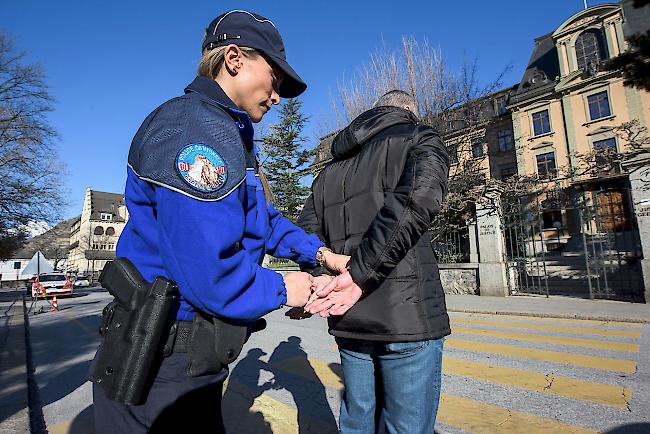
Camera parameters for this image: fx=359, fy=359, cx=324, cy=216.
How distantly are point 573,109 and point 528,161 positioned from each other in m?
4.90

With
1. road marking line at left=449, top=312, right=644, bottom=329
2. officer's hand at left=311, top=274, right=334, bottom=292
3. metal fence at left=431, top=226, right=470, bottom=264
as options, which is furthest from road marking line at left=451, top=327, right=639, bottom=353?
metal fence at left=431, top=226, right=470, bottom=264

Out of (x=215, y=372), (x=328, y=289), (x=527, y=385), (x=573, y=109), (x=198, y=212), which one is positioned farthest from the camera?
(x=573, y=109)

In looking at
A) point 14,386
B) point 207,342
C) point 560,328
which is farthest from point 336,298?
point 560,328

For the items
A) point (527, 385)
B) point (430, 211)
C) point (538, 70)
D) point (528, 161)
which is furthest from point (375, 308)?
point (538, 70)

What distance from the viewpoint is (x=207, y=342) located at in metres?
1.22

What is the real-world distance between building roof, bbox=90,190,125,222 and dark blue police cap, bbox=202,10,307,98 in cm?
8292

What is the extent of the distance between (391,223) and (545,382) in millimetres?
3606

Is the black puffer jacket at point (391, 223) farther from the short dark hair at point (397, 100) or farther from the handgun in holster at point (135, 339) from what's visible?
the handgun in holster at point (135, 339)

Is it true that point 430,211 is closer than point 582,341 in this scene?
Yes

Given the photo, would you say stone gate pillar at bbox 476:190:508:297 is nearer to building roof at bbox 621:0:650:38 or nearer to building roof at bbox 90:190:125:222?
building roof at bbox 621:0:650:38

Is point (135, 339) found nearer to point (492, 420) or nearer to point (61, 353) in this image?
point (492, 420)

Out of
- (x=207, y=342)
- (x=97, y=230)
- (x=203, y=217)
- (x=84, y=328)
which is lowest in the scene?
(x=84, y=328)

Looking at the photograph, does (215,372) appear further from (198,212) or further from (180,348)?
(198,212)

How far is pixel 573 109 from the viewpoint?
92.5 ft
